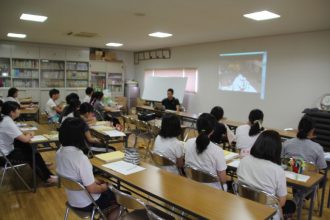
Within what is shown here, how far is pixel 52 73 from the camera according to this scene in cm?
1000

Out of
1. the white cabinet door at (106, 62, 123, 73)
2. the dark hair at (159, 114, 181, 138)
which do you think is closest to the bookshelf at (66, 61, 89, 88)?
the white cabinet door at (106, 62, 123, 73)

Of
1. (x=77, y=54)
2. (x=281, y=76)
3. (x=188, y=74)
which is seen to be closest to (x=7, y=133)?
(x=281, y=76)

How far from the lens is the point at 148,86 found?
34.1 ft

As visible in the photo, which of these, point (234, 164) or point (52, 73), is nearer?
point (234, 164)

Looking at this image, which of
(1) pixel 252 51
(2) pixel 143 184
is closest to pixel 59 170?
(2) pixel 143 184

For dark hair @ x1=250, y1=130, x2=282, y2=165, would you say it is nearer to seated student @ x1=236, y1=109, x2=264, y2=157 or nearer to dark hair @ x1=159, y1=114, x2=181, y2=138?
dark hair @ x1=159, y1=114, x2=181, y2=138

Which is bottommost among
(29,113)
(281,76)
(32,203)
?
(32,203)

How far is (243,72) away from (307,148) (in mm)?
4718

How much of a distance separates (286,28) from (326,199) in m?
3.50

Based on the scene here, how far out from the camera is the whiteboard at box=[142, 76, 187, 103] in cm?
895

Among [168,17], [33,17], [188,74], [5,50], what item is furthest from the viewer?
[188,74]

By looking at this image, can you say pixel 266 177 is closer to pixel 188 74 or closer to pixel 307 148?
pixel 307 148

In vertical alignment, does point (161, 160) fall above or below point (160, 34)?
below

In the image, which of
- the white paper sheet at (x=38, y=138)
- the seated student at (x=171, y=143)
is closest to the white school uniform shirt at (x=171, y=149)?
the seated student at (x=171, y=143)
